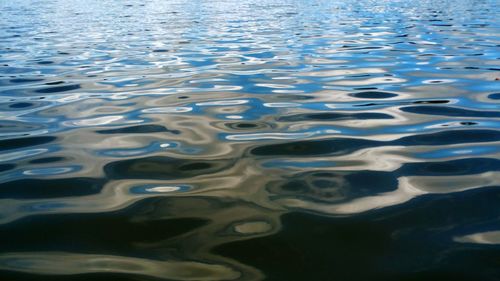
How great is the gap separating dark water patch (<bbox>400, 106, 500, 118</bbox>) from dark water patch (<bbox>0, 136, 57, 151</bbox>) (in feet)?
14.0

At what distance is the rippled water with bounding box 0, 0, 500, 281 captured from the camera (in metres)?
2.61

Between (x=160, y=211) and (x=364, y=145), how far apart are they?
225 centimetres

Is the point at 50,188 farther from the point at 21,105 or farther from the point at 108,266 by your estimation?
the point at 21,105

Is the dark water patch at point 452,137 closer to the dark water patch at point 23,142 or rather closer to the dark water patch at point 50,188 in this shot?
the dark water patch at point 50,188

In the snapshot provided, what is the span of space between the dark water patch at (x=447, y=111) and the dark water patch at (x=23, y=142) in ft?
14.0

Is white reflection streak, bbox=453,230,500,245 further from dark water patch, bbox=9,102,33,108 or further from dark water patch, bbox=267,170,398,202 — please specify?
dark water patch, bbox=9,102,33,108

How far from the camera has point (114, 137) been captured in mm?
5020

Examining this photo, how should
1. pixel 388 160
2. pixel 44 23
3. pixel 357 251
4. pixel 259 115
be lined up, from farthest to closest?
pixel 44 23
pixel 259 115
pixel 388 160
pixel 357 251

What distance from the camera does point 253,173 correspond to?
3906 mm

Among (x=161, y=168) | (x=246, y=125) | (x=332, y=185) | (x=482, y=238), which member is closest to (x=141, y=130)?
(x=246, y=125)

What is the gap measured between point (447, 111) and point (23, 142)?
4967 mm

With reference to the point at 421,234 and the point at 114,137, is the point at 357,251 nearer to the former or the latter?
the point at 421,234

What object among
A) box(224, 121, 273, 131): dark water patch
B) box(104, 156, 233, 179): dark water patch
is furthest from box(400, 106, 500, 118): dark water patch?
box(104, 156, 233, 179): dark water patch

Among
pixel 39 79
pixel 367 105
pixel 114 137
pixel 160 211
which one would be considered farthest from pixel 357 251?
pixel 39 79
